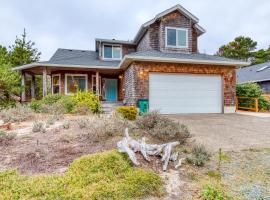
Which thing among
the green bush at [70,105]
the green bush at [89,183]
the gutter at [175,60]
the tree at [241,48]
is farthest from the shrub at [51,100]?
the tree at [241,48]

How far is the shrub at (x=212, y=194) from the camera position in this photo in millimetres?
2531

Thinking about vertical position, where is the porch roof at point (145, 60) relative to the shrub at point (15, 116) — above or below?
above

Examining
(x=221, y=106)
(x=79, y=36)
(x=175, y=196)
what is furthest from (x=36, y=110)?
(x=79, y=36)

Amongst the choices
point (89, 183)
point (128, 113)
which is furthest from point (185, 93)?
point (89, 183)

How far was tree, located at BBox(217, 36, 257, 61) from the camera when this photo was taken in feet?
111

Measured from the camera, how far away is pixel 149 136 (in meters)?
4.86

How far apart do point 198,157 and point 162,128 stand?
51.2 inches

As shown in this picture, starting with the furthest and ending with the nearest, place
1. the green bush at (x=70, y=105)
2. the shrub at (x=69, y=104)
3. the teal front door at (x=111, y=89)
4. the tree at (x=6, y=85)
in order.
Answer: the teal front door at (x=111, y=89)
the tree at (x=6, y=85)
the shrub at (x=69, y=104)
the green bush at (x=70, y=105)

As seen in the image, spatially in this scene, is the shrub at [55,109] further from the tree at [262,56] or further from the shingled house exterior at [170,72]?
the tree at [262,56]

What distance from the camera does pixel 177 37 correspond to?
A: 1288cm

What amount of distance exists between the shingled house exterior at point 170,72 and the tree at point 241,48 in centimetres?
2413

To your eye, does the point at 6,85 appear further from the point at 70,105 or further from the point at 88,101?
the point at 88,101

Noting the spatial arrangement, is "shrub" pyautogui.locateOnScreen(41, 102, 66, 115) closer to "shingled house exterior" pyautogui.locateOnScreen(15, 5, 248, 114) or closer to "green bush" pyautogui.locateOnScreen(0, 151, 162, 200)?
"shingled house exterior" pyautogui.locateOnScreen(15, 5, 248, 114)

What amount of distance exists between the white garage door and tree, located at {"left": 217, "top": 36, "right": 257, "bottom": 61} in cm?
2675
